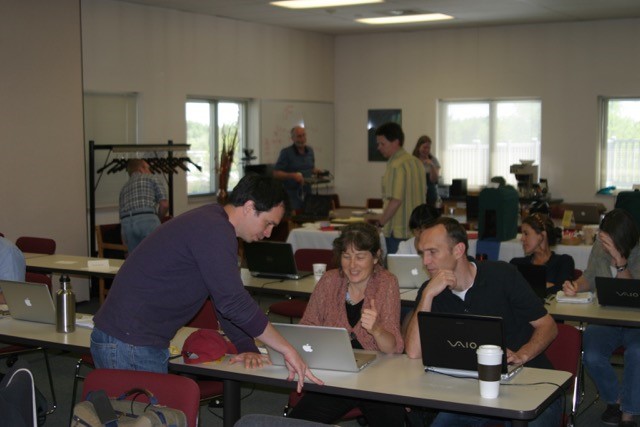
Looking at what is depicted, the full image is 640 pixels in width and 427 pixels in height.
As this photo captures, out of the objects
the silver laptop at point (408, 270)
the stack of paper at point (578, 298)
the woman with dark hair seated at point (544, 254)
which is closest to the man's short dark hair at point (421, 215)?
the silver laptop at point (408, 270)

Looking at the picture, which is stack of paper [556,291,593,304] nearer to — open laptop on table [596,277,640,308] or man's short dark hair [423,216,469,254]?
open laptop on table [596,277,640,308]

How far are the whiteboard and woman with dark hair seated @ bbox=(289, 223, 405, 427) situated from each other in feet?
23.6

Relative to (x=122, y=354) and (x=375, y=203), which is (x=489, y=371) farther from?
(x=375, y=203)

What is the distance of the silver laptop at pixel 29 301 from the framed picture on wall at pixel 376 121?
8.40 m

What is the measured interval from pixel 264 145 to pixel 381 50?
2.38 metres

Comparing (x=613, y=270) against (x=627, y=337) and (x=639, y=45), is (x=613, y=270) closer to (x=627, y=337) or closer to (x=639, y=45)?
(x=627, y=337)

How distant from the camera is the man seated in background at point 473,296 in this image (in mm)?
3629

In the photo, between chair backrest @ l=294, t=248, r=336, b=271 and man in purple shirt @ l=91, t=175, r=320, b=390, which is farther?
chair backrest @ l=294, t=248, r=336, b=271

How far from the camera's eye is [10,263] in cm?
469

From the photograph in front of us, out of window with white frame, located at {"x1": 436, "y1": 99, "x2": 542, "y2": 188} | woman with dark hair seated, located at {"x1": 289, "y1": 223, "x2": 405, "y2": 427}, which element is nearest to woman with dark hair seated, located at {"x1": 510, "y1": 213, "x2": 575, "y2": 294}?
woman with dark hair seated, located at {"x1": 289, "y1": 223, "x2": 405, "y2": 427}

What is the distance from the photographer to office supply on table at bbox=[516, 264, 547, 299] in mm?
5086

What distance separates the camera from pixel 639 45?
10.6m

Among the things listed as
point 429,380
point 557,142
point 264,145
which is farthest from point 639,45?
point 429,380

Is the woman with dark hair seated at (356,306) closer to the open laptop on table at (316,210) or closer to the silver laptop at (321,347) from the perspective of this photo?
the silver laptop at (321,347)
